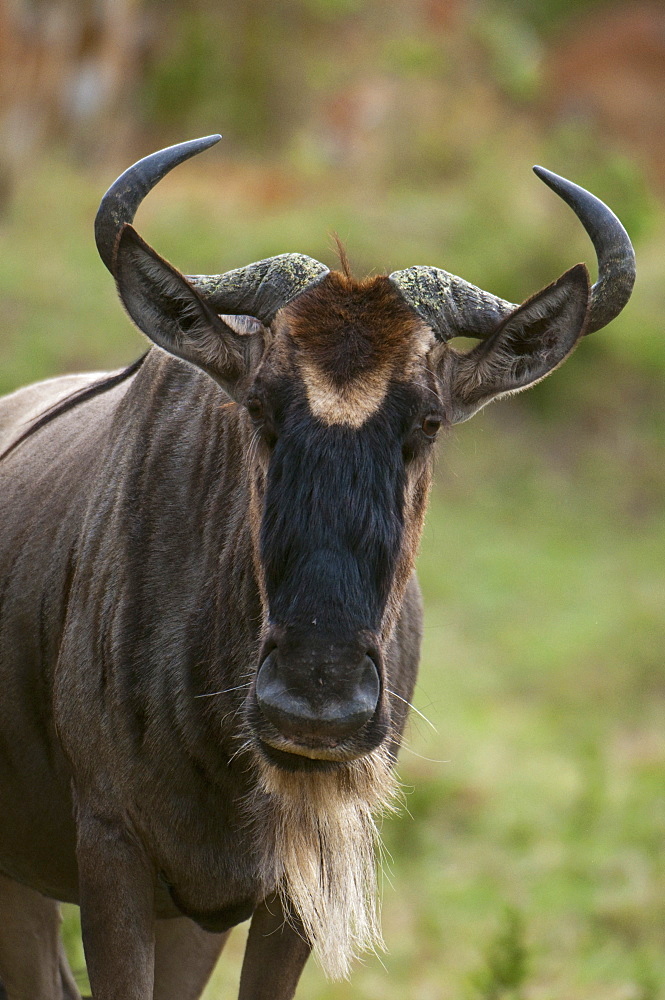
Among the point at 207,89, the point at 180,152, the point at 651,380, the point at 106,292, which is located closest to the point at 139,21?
the point at 207,89

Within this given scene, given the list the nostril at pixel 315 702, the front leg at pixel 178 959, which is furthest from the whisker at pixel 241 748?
the front leg at pixel 178 959

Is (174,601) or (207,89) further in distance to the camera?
(207,89)

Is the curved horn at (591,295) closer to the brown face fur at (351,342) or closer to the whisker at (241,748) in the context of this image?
the brown face fur at (351,342)

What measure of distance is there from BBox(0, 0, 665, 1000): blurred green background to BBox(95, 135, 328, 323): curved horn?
2.06 ft

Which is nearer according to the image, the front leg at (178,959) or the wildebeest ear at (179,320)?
the wildebeest ear at (179,320)

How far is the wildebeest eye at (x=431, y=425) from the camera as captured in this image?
345cm

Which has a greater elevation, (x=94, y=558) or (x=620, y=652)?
(x=94, y=558)

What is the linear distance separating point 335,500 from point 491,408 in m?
13.0

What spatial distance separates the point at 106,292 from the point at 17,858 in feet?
39.2

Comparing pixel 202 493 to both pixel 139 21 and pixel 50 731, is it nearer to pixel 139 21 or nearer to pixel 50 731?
pixel 50 731

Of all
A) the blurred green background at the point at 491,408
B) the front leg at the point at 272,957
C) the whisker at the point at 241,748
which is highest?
the whisker at the point at 241,748

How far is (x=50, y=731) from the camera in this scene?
397 centimetres

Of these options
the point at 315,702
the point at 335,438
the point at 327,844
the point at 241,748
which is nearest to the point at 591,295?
the point at 335,438

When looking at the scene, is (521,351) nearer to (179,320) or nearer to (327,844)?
(179,320)
